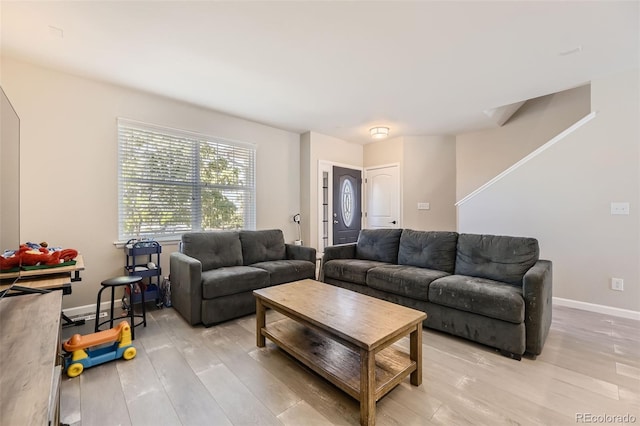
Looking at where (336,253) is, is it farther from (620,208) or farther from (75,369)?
A: (620,208)

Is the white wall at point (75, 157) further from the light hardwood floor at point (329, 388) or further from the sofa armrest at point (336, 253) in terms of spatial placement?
the sofa armrest at point (336, 253)

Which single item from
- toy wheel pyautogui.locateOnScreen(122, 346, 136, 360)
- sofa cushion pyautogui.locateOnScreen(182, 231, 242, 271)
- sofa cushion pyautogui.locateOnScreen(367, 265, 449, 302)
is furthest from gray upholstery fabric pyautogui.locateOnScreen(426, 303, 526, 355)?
toy wheel pyautogui.locateOnScreen(122, 346, 136, 360)

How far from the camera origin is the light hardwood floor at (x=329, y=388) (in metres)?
1.57

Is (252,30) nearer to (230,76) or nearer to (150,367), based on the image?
(230,76)

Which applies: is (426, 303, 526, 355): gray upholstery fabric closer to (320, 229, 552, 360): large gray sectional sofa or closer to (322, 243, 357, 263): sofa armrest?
(320, 229, 552, 360): large gray sectional sofa

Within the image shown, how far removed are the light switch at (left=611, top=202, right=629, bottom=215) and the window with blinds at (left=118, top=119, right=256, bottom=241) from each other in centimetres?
457

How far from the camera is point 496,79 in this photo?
3.08 metres

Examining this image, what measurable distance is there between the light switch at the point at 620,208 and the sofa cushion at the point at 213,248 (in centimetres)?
437

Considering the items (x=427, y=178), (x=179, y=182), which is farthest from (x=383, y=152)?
(x=179, y=182)

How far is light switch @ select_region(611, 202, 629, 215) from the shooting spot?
299cm

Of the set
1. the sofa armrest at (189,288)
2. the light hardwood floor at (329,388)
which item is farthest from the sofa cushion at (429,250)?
the sofa armrest at (189,288)

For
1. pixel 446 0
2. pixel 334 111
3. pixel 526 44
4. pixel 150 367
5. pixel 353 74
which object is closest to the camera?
pixel 446 0

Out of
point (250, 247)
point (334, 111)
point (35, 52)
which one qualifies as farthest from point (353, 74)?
point (35, 52)

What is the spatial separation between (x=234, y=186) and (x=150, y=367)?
2731mm
